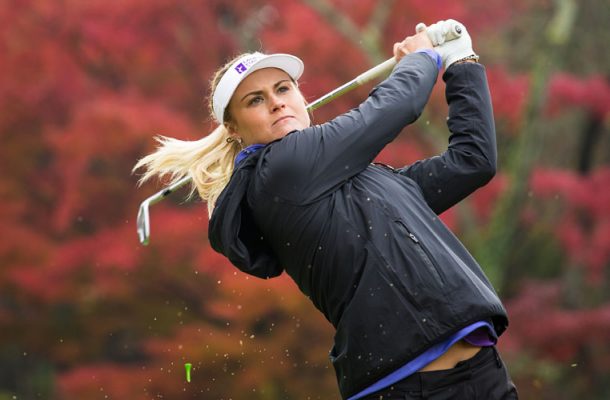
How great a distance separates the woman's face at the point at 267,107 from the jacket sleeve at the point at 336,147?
17cm

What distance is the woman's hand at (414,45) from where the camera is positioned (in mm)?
3342

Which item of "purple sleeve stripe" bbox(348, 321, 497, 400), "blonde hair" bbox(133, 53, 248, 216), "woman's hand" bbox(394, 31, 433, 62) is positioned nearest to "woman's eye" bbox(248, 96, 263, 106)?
"blonde hair" bbox(133, 53, 248, 216)

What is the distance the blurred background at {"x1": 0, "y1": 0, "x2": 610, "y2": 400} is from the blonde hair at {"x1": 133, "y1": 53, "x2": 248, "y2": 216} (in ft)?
15.6

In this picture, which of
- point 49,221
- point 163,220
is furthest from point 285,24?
point 49,221

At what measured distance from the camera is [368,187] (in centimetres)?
305

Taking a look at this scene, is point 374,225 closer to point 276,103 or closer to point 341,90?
point 276,103

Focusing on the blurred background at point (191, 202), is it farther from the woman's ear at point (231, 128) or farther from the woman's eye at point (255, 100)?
the woman's eye at point (255, 100)

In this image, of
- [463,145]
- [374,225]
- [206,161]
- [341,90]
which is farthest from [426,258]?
[341,90]

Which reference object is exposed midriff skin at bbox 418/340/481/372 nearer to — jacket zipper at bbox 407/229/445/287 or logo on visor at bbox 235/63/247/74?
jacket zipper at bbox 407/229/445/287

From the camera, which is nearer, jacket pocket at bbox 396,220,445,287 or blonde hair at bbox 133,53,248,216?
jacket pocket at bbox 396,220,445,287

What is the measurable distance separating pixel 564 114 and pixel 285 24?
4.21 metres

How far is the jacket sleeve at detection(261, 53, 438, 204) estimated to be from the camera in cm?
301

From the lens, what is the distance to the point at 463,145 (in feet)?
10.9

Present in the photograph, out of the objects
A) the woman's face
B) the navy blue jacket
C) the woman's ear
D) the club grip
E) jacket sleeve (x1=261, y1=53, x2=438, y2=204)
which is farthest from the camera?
the club grip
